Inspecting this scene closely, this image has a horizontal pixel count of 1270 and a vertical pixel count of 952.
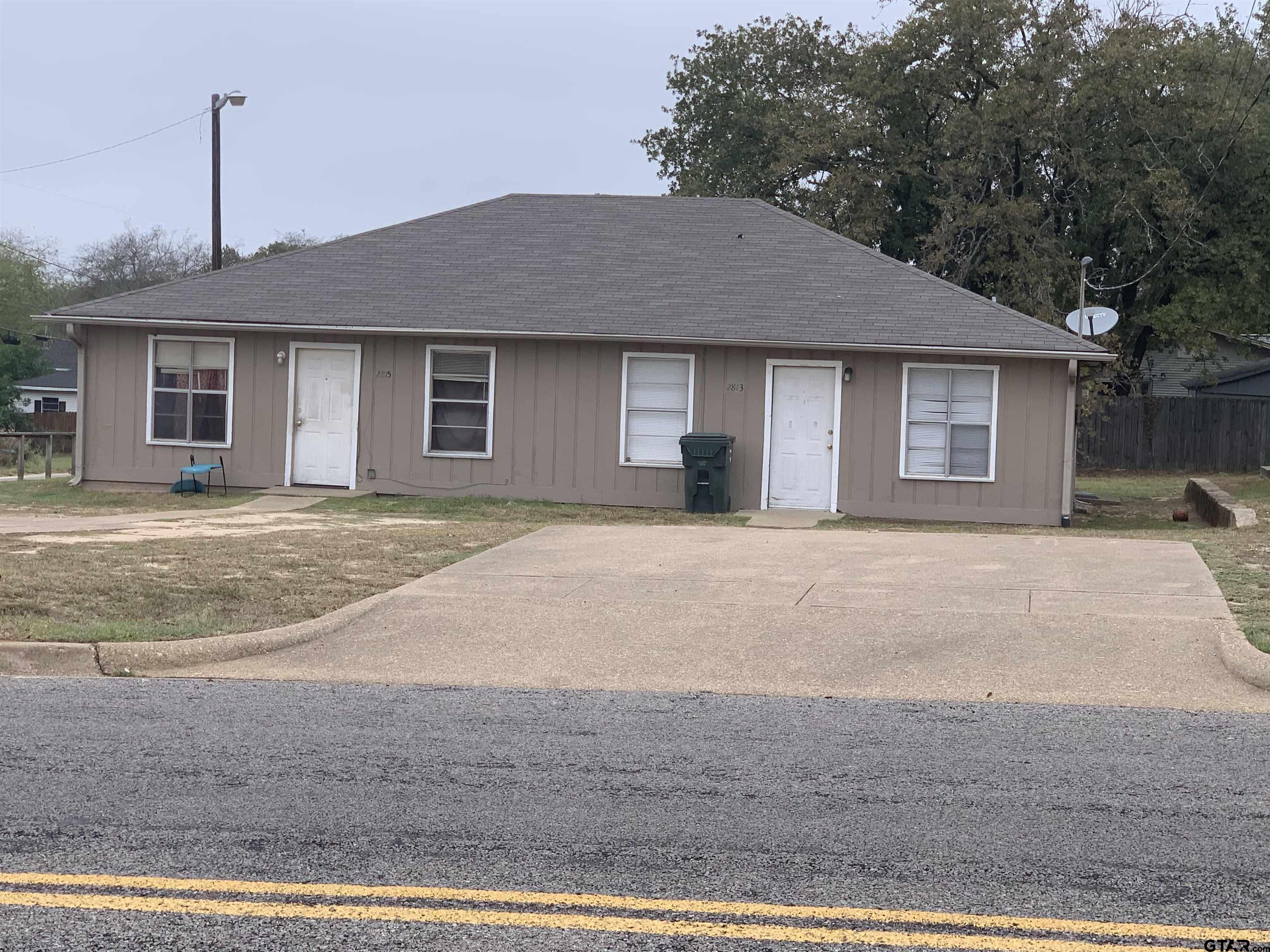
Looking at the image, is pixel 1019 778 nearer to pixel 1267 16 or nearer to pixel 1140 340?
pixel 1267 16

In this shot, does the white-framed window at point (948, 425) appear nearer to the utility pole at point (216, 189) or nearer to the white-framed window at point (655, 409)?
the white-framed window at point (655, 409)

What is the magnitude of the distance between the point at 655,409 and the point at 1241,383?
1183 inches

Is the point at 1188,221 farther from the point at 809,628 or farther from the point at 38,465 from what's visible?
the point at 38,465

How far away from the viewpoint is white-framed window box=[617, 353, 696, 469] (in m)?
19.2

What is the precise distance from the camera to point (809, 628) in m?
9.06

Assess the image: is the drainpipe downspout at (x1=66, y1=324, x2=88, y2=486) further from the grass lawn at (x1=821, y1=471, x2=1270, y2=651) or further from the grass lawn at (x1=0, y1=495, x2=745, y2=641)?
the grass lawn at (x1=821, y1=471, x2=1270, y2=651)

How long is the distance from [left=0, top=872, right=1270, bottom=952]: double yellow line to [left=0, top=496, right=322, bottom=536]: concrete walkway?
10066 mm

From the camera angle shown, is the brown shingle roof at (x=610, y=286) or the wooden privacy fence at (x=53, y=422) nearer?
the brown shingle roof at (x=610, y=286)

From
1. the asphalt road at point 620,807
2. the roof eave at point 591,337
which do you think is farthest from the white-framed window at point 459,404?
the asphalt road at point 620,807

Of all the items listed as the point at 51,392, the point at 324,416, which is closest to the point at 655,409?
the point at 324,416

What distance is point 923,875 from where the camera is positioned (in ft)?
15.0

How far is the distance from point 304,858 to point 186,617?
16.0 feet

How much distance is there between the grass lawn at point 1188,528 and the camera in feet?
32.3

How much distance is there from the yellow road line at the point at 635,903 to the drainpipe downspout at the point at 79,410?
54.4 ft
